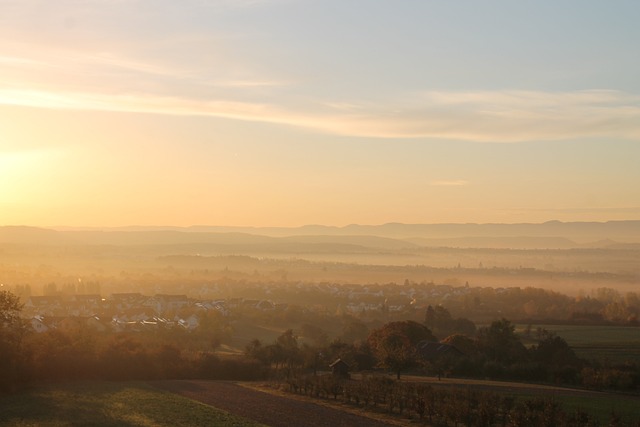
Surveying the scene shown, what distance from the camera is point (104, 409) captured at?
2808cm

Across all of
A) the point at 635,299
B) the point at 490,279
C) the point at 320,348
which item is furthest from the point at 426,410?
the point at 490,279

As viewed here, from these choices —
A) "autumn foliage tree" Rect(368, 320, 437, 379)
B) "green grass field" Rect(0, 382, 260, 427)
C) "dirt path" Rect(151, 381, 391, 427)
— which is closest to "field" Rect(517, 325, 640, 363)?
"autumn foliage tree" Rect(368, 320, 437, 379)

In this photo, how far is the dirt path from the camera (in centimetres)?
2655

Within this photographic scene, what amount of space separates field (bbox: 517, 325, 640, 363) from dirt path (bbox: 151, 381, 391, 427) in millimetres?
21283

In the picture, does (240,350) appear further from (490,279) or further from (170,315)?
(490,279)

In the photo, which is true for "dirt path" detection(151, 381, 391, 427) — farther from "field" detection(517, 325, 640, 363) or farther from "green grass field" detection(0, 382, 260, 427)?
"field" detection(517, 325, 640, 363)

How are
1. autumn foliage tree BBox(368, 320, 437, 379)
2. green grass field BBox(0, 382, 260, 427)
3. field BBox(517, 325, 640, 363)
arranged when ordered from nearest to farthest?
1. green grass field BBox(0, 382, 260, 427)
2. autumn foliage tree BBox(368, 320, 437, 379)
3. field BBox(517, 325, 640, 363)

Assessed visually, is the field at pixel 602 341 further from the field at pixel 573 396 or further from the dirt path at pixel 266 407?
the dirt path at pixel 266 407

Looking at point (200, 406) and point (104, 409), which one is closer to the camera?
point (104, 409)

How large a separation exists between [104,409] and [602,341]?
1460 inches

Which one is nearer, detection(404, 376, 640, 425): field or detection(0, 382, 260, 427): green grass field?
detection(0, 382, 260, 427): green grass field

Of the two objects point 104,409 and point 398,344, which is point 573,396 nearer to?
point 398,344

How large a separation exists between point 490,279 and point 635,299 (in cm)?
5734

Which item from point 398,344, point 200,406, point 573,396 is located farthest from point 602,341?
point 200,406
